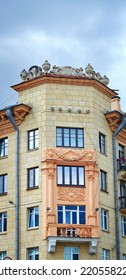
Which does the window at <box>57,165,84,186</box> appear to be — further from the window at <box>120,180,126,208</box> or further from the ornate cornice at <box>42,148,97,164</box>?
the window at <box>120,180,126,208</box>

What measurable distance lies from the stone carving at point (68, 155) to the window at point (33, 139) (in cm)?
131

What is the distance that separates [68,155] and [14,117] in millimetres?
5273

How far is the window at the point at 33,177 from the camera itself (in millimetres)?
38188

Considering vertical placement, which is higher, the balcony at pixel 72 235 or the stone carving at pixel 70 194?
the stone carving at pixel 70 194

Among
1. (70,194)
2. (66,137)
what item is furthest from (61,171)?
(66,137)

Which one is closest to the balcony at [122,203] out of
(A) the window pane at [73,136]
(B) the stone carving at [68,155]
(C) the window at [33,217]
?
(B) the stone carving at [68,155]

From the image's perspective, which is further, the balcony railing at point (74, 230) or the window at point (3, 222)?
the window at point (3, 222)

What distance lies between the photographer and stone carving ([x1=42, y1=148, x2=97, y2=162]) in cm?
3769

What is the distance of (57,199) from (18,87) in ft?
30.7

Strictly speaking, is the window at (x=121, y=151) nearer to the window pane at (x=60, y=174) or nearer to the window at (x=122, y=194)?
the window at (x=122, y=194)

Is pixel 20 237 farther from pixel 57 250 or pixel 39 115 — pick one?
pixel 39 115

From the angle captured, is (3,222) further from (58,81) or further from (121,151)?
(58,81)
